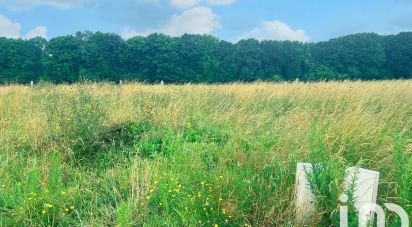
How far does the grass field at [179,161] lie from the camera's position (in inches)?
132

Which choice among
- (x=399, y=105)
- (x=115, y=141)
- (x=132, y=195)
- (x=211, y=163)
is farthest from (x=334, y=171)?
(x=399, y=105)

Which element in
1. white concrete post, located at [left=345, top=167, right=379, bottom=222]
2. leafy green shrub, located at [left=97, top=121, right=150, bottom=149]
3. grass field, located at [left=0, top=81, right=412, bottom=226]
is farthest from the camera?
leafy green shrub, located at [left=97, top=121, right=150, bottom=149]

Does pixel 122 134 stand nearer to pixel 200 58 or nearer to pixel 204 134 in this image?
pixel 204 134

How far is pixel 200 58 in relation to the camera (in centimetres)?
4991

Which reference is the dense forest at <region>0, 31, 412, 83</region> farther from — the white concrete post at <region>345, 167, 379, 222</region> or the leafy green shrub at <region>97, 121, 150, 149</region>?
the white concrete post at <region>345, 167, 379, 222</region>

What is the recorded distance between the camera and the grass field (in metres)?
3.36

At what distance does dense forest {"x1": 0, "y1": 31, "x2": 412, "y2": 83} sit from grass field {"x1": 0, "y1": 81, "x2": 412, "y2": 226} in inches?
1509

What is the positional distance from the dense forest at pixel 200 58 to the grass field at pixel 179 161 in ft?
126

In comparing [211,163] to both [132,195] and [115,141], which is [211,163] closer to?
[132,195]

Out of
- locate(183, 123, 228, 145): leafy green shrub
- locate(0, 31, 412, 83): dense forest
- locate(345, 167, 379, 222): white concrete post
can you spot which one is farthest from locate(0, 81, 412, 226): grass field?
locate(0, 31, 412, 83): dense forest

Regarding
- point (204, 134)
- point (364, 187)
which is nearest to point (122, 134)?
point (204, 134)

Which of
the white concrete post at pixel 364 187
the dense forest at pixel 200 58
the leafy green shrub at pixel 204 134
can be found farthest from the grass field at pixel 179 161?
the dense forest at pixel 200 58

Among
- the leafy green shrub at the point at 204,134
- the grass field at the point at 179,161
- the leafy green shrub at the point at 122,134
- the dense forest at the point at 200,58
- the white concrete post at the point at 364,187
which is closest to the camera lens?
the white concrete post at the point at 364,187

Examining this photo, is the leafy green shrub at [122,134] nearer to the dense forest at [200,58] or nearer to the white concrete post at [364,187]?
the white concrete post at [364,187]
